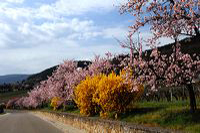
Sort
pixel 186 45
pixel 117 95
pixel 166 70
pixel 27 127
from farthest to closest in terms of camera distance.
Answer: pixel 27 127
pixel 117 95
pixel 186 45
pixel 166 70

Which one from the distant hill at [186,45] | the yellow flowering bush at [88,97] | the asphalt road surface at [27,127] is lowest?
the asphalt road surface at [27,127]

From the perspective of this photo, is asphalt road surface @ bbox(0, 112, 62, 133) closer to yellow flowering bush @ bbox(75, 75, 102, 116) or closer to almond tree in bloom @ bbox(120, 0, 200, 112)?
yellow flowering bush @ bbox(75, 75, 102, 116)

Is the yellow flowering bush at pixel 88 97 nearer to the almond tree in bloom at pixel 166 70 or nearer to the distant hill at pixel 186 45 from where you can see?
the distant hill at pixel 186 45

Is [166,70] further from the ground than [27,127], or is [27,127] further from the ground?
[166,70]

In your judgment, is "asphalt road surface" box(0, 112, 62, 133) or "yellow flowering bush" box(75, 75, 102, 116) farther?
"asphalt road surface" box(0, 112, 62, 133)

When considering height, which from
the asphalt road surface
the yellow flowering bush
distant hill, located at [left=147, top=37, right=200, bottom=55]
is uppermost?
distant hill, located at [left=147, top=37, right=200, bottom=55]

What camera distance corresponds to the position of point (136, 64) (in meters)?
12.2

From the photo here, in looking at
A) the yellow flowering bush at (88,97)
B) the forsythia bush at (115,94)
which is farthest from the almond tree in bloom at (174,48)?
the yellow flowering bush at (88,97)

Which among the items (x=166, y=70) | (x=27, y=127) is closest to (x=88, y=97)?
(x=27, y=127)

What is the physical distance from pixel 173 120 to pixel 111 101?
22.5 feet

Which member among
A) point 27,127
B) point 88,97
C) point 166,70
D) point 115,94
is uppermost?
point 166,70

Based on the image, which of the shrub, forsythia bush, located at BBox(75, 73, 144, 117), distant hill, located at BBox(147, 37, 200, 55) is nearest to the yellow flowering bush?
forsythia bush, located at BBox(75, 73, 144, 117)

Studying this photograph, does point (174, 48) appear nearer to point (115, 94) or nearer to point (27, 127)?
point (115, 94)

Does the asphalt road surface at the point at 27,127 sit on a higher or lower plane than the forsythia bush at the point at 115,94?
lower
